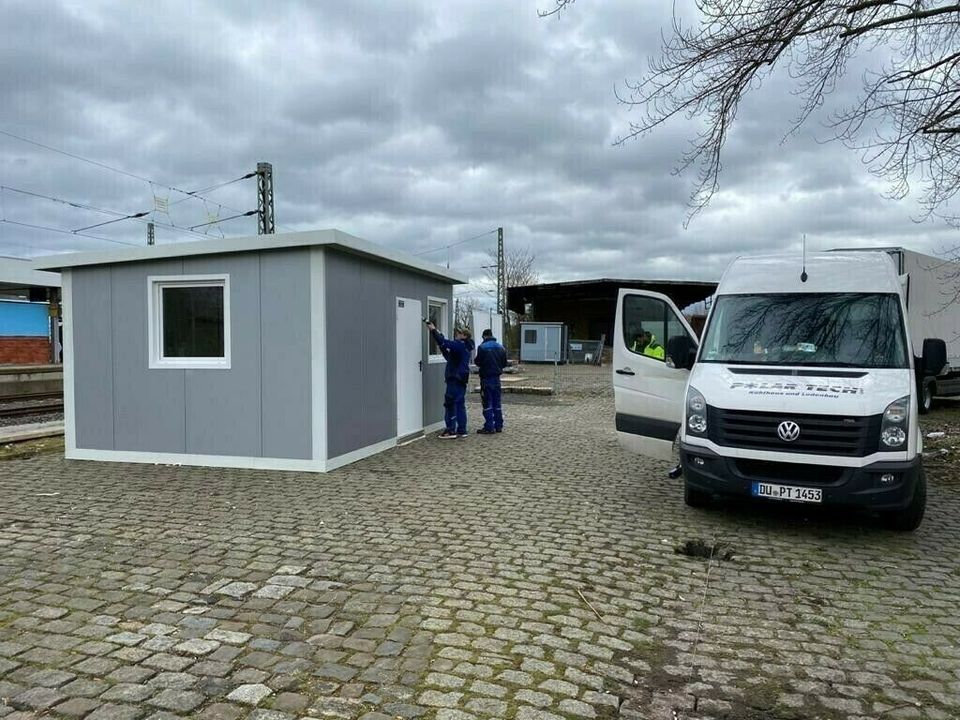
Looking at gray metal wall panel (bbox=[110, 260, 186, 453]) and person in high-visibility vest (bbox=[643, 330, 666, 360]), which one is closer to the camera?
person in high-visibility vest (bbox=[643, 330, 666, 360])

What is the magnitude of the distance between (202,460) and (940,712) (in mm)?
8201

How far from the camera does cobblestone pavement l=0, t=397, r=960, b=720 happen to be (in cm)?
336

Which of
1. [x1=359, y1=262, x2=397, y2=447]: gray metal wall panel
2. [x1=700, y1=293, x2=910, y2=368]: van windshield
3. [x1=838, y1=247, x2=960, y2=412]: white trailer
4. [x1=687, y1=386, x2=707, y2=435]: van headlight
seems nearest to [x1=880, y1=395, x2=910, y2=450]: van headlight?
[x1=700, y1=293, x2=910, y2=368]: van windshield

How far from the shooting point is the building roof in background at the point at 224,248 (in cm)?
846

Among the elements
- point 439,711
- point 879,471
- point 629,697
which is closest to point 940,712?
point 629,697

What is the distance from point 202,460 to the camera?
9125 millimetres

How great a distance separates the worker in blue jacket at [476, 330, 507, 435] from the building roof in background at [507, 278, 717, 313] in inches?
1049

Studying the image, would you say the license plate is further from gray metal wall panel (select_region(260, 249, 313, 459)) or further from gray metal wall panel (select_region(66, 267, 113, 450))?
gray metal wall panel (select_region(66, 267, 113, 450))

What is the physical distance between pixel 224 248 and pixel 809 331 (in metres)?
6.75

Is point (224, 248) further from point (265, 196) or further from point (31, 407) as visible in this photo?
point (265, 196)

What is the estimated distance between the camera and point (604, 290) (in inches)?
1706

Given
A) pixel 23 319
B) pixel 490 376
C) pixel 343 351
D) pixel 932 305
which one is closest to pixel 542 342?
pixel 932 305

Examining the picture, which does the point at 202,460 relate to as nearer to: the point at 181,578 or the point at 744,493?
the point at 181,578

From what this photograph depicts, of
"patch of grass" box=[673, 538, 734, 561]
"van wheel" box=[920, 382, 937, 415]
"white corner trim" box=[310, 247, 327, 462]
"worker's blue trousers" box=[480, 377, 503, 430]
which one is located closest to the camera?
"patch of grass" box=[673, 538, 734, 561]
